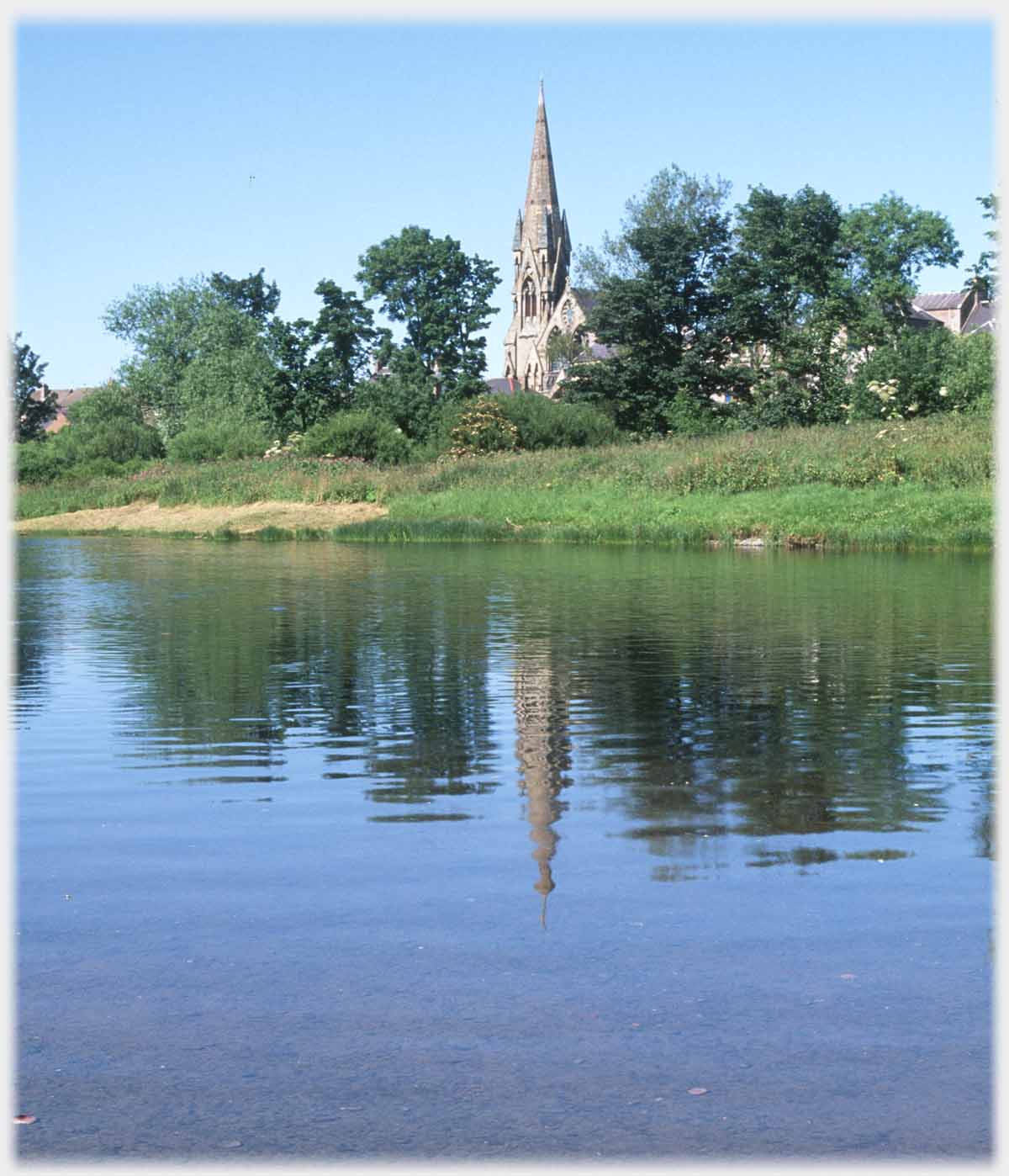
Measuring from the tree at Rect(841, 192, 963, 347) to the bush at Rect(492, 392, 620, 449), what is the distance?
94.7ft

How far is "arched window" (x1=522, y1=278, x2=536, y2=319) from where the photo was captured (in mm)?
152125

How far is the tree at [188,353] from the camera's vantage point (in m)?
102

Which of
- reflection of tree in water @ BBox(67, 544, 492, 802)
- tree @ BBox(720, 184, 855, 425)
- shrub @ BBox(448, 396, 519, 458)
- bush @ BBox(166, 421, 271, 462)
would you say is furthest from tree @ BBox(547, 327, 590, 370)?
reflection of tree in water @ BBox(67, 544, 492, 802)

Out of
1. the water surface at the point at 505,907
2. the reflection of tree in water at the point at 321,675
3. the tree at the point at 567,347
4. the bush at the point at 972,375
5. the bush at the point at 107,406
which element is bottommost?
the water surface at the point at 505,907

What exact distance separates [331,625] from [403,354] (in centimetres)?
7810

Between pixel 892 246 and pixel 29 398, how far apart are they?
207 ft

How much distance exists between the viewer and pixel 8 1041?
5.20 metres

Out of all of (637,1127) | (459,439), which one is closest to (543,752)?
(637,1127)

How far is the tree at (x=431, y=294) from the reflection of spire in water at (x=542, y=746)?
84.8 m

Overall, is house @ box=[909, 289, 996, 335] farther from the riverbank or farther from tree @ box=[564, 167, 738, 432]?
the riverbank

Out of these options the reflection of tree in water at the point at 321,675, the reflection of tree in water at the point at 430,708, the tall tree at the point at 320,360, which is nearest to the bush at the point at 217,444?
the tall tree at the point at 320,360

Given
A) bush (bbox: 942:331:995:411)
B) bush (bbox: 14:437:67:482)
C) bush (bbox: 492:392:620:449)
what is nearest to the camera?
bush (bbox: 942:331:995:411)

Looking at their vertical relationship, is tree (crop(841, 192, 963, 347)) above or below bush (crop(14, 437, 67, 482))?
above

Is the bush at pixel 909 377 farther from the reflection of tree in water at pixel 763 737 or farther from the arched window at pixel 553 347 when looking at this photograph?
the arched window at pixel 553 347
